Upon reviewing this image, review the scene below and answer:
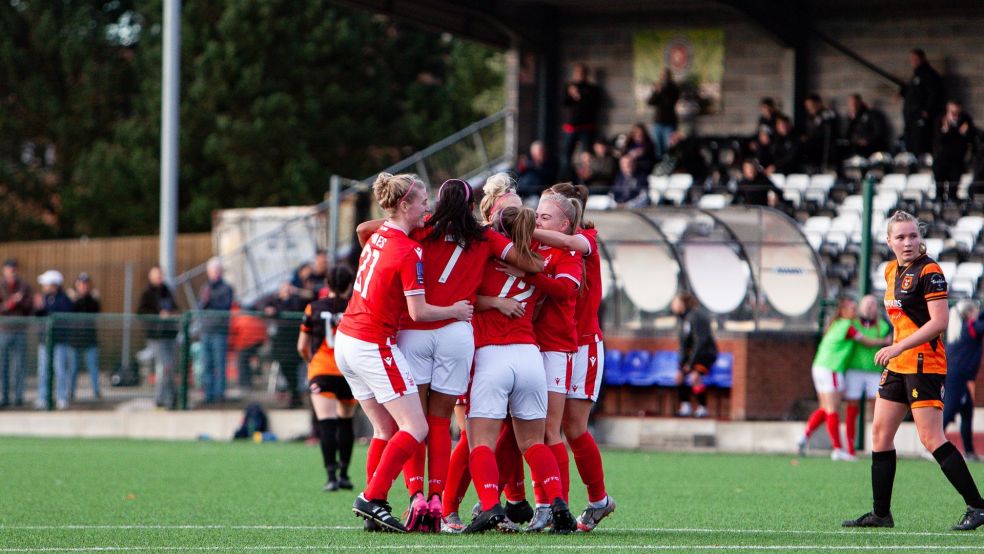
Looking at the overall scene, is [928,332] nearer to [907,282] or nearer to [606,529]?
[907,282]

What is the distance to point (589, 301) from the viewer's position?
9461 millimetres

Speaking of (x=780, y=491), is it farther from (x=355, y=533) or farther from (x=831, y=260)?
(x=831, y=260)

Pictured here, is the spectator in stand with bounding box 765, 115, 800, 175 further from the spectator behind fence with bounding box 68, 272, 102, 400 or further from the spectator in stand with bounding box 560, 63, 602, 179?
the spectator behind fence with bounding box 68, 272, 102, 400

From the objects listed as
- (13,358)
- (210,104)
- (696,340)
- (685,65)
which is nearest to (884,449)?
(696,340)

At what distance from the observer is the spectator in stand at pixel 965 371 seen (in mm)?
17047

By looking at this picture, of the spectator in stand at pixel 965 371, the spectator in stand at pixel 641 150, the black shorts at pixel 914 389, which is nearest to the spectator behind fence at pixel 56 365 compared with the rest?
the spectator in stand at pixel 641 150

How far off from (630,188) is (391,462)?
1521cm

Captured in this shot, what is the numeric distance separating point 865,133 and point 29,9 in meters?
26.4

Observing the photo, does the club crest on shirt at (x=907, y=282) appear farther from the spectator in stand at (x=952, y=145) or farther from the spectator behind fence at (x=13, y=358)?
the spectator behind fence at (x=13, y=358)

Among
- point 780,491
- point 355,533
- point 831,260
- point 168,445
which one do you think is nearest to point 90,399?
point 168,445

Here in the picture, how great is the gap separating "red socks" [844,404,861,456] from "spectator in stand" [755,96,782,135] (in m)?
8.45

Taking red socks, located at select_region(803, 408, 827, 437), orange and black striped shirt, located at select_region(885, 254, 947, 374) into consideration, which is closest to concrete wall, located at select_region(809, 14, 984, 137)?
red socks, located at select_region(803, 408, 827, 437)

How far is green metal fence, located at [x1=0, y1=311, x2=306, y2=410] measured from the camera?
2103cm

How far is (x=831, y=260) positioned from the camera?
72.1 ft
